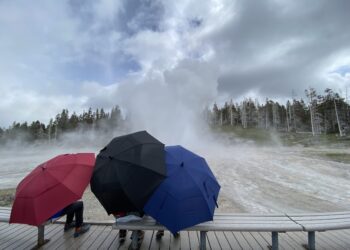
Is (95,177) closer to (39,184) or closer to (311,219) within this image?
(39,184)

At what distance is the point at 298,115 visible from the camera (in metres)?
74.5

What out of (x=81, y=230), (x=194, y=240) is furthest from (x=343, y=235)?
(x=81, y=230)

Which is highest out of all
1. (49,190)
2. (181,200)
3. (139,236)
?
(49,190)

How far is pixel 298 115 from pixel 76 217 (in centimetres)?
8045

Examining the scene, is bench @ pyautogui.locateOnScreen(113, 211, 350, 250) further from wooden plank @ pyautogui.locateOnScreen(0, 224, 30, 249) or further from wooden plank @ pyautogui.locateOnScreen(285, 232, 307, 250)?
wooden plank @ pyautogui.locateOnScreen(0, 224, 30, 249)

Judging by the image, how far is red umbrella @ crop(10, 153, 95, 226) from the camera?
354cm

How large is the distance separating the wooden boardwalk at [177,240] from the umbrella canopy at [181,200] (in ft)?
4.16

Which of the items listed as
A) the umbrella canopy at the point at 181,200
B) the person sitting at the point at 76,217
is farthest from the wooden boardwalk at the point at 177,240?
the umbrella canopy at the point at 181,200

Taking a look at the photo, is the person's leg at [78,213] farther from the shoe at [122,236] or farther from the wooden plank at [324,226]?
the wooden plank at [324,226]

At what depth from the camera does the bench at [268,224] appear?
3777 millimetres

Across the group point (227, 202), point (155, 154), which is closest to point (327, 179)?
point (227, 202)

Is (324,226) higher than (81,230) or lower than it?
higher

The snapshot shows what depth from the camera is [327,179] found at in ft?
41.2

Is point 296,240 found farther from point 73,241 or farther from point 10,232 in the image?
point 10,232
